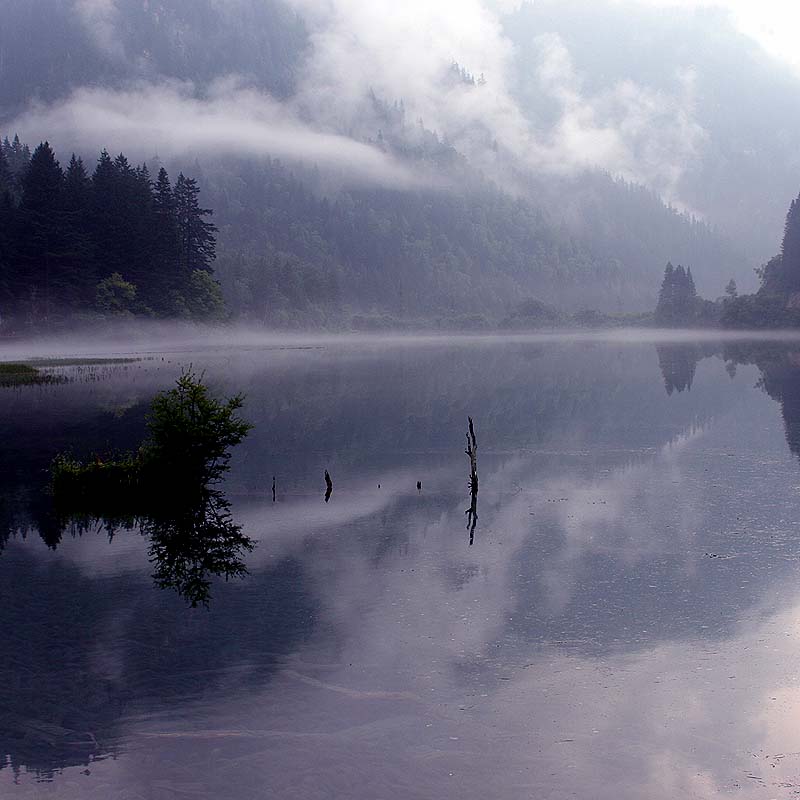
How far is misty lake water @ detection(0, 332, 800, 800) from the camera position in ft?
63.2

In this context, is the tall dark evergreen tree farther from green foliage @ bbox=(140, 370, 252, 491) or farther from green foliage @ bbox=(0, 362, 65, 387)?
green foliage @ bbox=(140, 370, 252, 491)

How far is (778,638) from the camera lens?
25734 millimetres

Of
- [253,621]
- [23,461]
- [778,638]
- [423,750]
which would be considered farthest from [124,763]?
[23,461]

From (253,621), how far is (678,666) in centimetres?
1178

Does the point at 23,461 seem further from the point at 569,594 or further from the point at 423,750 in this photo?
the point at 423,750

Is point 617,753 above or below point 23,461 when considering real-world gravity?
below

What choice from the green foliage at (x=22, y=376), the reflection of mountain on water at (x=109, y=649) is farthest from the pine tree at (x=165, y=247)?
the reflection of mountain on water at (x=109, y=649)

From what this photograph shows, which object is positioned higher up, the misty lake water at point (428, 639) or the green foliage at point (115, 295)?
the green foliage at point (115, 295)

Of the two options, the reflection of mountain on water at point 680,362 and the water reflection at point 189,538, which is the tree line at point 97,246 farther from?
the water reflection at point 189,538

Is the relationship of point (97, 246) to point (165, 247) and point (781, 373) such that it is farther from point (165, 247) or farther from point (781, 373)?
point (781, 373)

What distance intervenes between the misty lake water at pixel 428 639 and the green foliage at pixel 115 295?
9257cm

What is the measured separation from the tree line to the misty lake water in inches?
3474

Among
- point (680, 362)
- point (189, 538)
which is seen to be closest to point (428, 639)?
point (189, 538)

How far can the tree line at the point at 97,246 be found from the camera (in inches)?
5300
